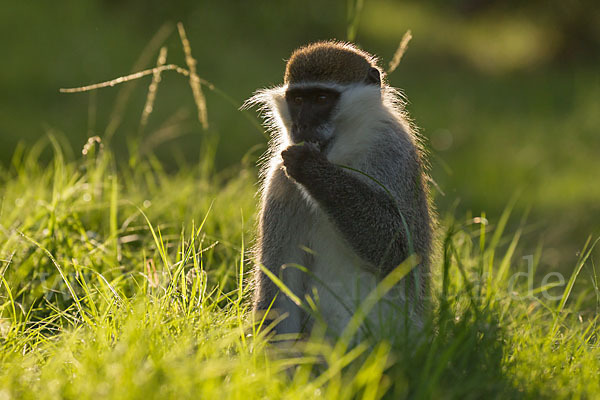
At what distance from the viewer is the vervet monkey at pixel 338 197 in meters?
2.94

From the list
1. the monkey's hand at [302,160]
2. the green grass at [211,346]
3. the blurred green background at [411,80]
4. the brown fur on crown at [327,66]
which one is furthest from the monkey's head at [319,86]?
the blurred green background at [411,80]

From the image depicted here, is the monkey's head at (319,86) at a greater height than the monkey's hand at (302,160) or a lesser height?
greater

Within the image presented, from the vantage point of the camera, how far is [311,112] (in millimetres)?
3143

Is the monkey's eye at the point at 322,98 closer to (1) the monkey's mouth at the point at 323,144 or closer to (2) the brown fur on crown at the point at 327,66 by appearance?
A: (2) the brown fur on crown at the point at 327,66

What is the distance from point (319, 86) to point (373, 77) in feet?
1.04

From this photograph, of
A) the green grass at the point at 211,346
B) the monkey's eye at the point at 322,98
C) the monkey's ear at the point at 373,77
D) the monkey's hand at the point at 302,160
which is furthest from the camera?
the monkey's ear at the point at 373,77

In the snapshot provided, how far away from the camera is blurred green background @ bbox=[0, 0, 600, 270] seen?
7.75 meters

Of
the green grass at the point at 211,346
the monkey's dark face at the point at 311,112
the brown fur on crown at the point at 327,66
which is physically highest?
the brown fur on crown at the point at 327,66

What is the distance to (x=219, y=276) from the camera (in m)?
3.79

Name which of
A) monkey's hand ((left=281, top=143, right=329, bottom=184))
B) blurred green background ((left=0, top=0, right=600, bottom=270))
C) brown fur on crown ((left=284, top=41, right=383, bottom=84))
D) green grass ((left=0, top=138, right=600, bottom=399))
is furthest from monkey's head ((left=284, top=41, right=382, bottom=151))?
blurred green background ((left=0, top=0, right=600, bottom=270))

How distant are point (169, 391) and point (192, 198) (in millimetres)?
2595

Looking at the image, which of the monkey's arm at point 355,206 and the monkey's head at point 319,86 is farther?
the monkey's head at point 319,86

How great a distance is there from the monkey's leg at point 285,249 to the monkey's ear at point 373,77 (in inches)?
23.5

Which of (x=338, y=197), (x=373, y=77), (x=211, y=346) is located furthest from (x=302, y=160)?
(x=211, y=346)
